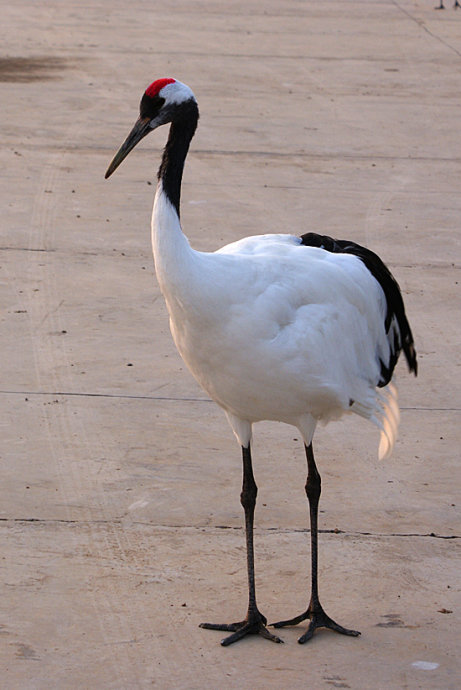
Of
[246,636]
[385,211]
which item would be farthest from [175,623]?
[385,211]

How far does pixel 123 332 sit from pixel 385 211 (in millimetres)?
3407

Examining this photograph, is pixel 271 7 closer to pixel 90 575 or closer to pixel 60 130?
pixel 60 130

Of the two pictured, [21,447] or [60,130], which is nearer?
[21,447]

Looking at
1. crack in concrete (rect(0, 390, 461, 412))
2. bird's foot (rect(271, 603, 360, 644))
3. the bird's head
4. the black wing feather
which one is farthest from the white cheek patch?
crack in concrete (rect(0, 390, 461, 412))

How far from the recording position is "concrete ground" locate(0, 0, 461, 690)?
4562 mm

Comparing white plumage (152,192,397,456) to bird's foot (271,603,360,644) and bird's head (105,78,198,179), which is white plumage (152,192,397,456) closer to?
bird's head (105,78,198,179)

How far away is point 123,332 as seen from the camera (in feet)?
24.5

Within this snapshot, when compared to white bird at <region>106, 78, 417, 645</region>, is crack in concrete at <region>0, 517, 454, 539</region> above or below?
below

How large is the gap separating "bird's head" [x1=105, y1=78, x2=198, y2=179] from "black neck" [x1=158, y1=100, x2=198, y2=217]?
0.04 ft

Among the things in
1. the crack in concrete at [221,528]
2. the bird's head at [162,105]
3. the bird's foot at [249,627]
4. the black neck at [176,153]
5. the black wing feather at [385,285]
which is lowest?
the crack in concrete at [221,528]

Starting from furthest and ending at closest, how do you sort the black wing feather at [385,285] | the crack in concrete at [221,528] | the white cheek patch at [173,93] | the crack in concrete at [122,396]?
the crack in concrete at [122,396]
the crack in concrete at [221,528]
the black wing feather at [385,285]
the white cheek patch at [173,93]

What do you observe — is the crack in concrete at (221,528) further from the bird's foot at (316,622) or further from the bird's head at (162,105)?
the bird's head at (162,105)

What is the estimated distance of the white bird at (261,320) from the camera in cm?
439

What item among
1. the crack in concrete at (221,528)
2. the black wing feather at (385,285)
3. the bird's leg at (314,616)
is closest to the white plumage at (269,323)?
the black wing feather at (385,285)
